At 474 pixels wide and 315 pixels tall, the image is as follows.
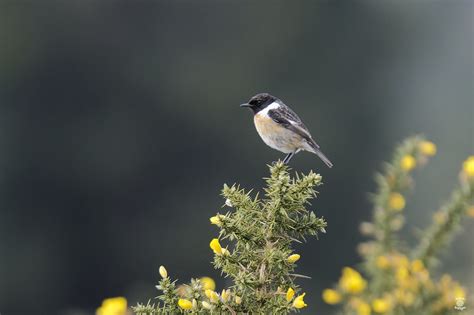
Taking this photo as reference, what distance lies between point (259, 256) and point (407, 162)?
2376 mm

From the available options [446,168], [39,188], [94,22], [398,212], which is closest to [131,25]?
[94,22]

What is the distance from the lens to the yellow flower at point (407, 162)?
541 cm

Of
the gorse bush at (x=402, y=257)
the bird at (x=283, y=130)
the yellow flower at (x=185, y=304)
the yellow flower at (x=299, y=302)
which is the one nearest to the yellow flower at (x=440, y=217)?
the gorse bush at (x=402, y=257)

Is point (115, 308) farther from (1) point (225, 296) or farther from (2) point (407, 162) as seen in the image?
(2) point (407, 162)

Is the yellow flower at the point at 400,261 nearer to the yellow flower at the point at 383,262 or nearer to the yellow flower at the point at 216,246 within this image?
the yellow flower at the point at 383,262

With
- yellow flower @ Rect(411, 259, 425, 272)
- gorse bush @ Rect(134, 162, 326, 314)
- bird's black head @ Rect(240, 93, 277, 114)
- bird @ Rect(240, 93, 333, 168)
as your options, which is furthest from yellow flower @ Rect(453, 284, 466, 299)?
bird's black head @ Rect(240, 93, 277, 114)

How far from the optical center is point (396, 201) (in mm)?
5566

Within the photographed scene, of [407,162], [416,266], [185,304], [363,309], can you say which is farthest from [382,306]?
[185,304]

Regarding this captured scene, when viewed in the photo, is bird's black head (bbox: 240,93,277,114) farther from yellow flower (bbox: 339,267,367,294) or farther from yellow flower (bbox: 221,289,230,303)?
yellow flower (bbox: 221,289,230,303)

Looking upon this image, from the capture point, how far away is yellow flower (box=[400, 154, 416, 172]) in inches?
213

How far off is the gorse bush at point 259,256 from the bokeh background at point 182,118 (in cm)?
2287

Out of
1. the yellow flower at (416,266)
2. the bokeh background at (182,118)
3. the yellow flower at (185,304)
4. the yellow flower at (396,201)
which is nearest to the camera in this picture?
the yellow flower at (185,304)

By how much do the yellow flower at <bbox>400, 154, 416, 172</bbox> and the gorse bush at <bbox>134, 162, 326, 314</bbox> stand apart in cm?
215

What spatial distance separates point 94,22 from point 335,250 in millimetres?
14729
